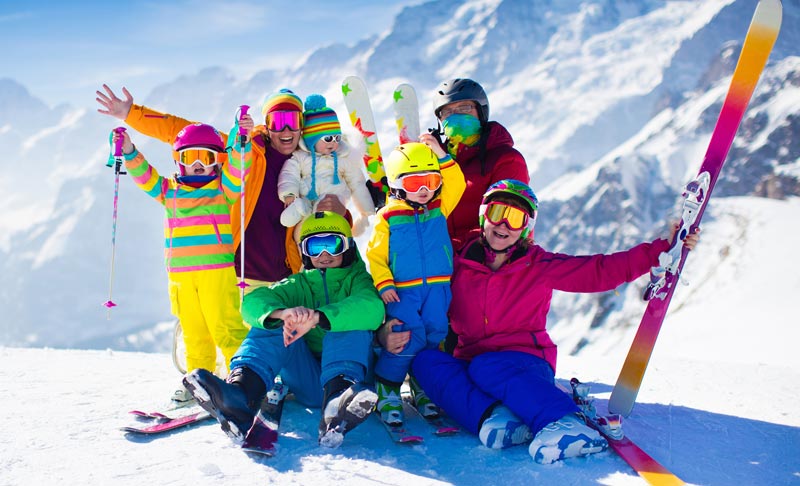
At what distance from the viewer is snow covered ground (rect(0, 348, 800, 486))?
3.23m

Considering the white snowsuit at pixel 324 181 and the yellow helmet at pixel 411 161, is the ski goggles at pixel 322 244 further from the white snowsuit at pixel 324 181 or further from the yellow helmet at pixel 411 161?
the white snowsuit at pixel 324 181

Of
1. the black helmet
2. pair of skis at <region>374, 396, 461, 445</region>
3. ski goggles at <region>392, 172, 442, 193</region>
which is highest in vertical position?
the black helmet

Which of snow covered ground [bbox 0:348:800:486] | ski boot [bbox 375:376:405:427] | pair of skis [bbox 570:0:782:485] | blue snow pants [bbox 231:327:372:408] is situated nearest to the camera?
snow covered ground [bbox 0:348:800:486]

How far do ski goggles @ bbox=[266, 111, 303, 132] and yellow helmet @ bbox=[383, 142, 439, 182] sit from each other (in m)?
1.13

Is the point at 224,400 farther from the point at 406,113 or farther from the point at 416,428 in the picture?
the point at 406,113

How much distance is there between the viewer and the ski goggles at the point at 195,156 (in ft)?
15.3

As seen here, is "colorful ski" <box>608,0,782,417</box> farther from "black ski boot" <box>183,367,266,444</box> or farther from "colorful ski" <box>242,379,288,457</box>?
"black ski boot" <box>183,367,266,444</box>

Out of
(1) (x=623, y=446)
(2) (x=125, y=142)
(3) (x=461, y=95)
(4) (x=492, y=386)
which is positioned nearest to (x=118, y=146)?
(2) (x=125, y=142)

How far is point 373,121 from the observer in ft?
19.5

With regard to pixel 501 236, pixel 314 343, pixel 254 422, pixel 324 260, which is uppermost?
pixel 501 236

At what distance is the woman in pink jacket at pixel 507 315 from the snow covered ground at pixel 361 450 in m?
0.24

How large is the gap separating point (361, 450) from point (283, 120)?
2.71 m

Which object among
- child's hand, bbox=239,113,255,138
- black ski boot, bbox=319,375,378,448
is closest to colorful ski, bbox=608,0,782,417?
black ski boot, bbox=319,375,378,448

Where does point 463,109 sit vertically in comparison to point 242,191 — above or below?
above
